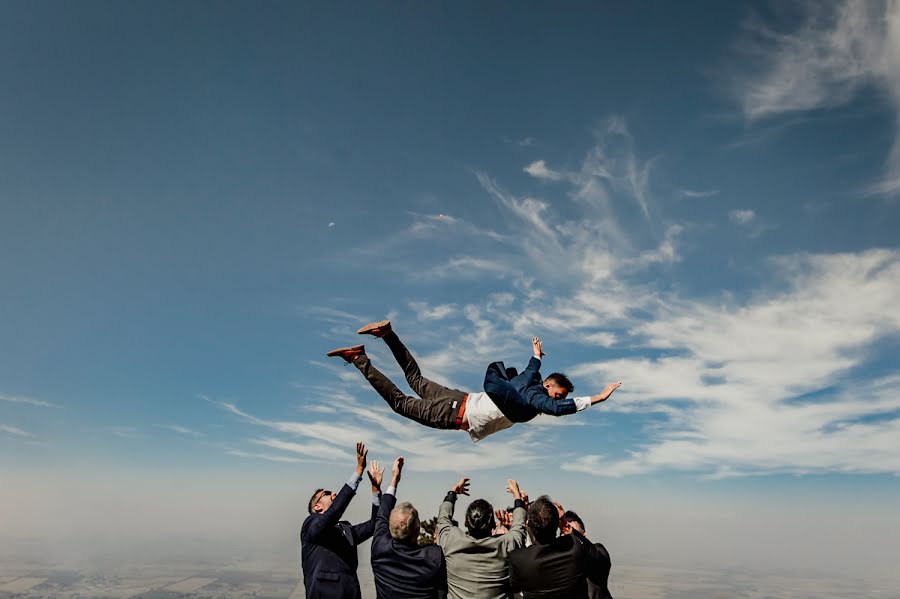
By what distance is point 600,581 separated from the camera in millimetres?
6438

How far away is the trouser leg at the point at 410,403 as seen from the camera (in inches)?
303

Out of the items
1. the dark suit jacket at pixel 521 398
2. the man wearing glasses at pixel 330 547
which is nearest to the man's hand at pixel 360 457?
the man wearing glasses at pixel 330 547

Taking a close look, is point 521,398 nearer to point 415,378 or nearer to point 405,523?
point 415,378

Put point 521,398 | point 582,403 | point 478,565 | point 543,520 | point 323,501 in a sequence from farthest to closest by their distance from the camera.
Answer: point 521,398 → point 582,403 → point 323,501 → point 478,565 → point 543,520

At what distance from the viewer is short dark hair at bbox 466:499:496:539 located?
5195mm

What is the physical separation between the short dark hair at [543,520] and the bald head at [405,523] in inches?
43.1

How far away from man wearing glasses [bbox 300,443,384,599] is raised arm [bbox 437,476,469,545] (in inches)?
34.9

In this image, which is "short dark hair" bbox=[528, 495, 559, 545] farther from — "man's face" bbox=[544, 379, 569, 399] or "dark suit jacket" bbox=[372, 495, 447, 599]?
"man's face" bbox=[544, 379, 569, 399]

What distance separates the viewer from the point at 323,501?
6152 mm

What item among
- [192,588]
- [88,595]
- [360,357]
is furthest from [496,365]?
[88,595]

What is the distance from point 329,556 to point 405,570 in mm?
1208

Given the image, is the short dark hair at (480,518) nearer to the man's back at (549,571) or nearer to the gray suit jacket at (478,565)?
the gray suit jacket at (478,565)

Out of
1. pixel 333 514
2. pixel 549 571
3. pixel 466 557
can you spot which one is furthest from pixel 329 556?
pixel 549 571

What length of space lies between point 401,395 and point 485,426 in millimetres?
1309
